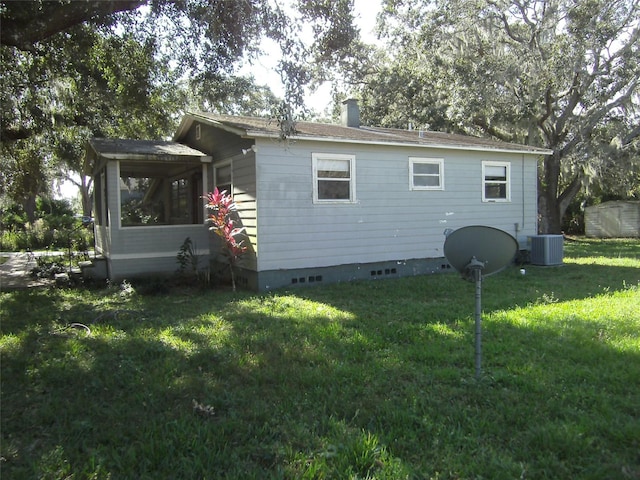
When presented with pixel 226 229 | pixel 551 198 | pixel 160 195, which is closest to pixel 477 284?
pixel 226 229

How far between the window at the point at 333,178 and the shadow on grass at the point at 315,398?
11.5 feet

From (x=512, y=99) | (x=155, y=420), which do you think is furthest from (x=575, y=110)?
(x=155, y=420)

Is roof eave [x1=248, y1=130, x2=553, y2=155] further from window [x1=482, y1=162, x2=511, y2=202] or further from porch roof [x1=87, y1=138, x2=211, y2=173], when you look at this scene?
porch roof [x1=87, y1=138, x2=211, y2=173]

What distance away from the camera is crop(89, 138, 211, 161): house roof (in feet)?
30.7

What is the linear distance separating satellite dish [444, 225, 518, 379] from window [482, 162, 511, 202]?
825cm

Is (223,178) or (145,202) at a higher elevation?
(223,178)

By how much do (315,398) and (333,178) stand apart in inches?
250

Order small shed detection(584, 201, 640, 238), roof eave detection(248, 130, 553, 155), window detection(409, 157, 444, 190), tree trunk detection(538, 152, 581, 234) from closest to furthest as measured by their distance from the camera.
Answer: roof eave detection(248, 130, 553, 155), window detection(409, 157, 444, 190), tree trunk detection(538, 152, 581, 234), small shed detection(584, 201, 640, 238)

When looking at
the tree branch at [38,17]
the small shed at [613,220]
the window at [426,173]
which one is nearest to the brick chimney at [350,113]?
the window at [426,173]

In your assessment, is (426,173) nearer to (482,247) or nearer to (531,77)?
(482,247)

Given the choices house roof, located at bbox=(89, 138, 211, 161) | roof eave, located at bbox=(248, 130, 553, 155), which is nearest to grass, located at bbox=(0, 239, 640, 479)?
roof eave, located at bbox=(248, 130, 553, 155)

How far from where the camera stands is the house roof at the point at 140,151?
9.36 metres

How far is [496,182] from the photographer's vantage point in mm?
11961

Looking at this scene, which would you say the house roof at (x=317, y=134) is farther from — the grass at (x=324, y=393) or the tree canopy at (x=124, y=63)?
the grass at (x=324, y=393)
